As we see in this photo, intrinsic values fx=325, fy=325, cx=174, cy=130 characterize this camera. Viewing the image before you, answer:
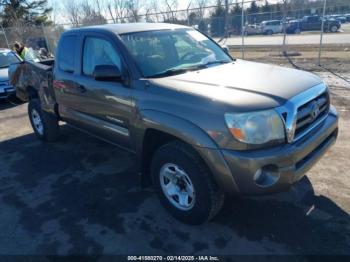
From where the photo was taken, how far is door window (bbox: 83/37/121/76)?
3.62 metres

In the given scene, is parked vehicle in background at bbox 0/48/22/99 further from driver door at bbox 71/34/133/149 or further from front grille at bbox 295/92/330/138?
front grille at bbox 295/92/330/138

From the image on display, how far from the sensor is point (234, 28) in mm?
22344

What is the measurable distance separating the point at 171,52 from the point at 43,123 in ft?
9.88

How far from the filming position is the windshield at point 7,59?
9.93 meters

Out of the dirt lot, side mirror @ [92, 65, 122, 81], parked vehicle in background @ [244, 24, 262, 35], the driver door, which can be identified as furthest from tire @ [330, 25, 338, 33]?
side mirror @ [92, 65, 122, 81]

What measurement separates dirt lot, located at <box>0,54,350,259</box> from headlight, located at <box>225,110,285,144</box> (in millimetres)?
1002

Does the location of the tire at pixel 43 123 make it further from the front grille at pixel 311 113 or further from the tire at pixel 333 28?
the tire at pixel 333 28

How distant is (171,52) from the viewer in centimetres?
374

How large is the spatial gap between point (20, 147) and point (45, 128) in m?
0.65

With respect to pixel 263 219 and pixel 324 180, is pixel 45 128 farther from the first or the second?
pixel 324 180

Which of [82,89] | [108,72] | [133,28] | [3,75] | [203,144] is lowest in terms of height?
[3,75]

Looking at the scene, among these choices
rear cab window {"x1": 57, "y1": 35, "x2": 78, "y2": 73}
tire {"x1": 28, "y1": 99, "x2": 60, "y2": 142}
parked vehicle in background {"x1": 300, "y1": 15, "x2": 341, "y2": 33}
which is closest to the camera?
rear cab window {"x1": 57, "y1": 35, "x2": 78, "y2": 73}

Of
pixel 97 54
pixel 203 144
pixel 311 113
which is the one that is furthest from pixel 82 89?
pixel 311 113

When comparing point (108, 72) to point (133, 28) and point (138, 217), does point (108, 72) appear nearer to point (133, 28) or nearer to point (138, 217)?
point (133, 28)
